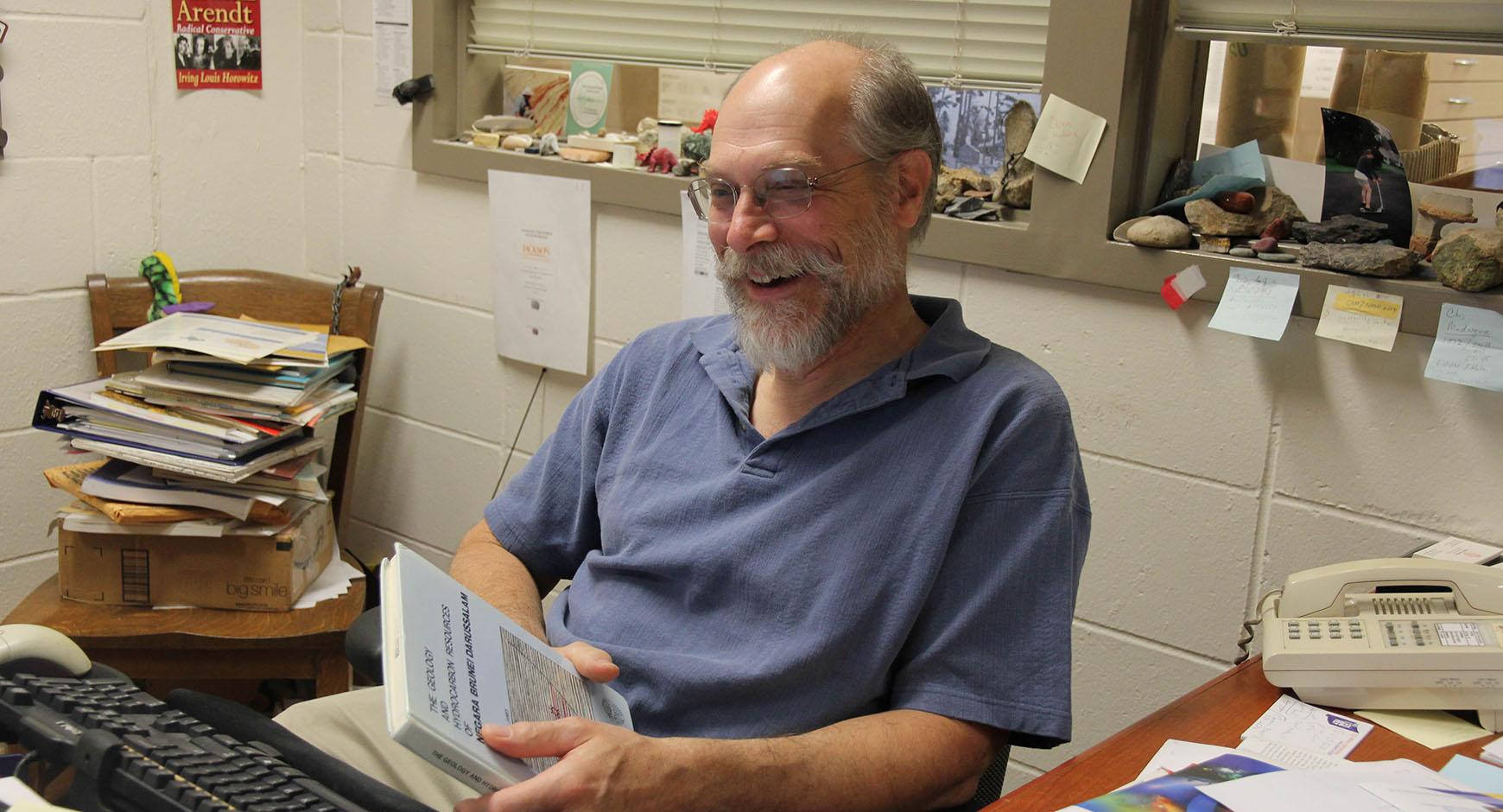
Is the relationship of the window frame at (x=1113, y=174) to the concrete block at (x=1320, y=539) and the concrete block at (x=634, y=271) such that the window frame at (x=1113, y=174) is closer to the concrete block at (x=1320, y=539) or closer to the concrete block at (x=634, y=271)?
the concrete block at (x=1320, y=539)

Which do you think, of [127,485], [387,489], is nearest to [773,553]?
[127,485]

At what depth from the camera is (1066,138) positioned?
72.7 inches

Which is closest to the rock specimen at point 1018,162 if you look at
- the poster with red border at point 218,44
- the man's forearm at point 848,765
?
the man's forearm at point 848,765

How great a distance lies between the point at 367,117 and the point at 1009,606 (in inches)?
78.0

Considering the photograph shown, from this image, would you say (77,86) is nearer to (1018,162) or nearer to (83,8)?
(83,8)

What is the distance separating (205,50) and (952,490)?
2.06 meters

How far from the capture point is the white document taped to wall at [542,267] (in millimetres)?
2467

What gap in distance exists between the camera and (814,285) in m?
1.47

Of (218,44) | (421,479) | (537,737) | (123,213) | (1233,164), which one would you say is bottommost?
(421,479)

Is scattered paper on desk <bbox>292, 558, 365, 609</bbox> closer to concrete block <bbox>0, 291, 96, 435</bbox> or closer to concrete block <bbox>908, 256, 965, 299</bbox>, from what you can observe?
concrete block <bbox>0, 291, 96, 435</bbox>

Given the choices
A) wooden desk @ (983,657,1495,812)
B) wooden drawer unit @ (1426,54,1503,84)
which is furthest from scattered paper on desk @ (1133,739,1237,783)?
wooden drawer unit @ (1426,54,1503,84)

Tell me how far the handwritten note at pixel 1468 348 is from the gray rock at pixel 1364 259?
0.26 ft

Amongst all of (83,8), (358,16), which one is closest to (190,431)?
(83,8)

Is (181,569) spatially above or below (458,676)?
below
